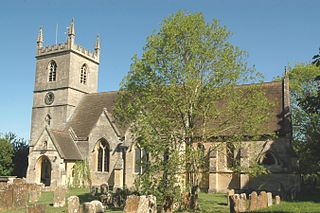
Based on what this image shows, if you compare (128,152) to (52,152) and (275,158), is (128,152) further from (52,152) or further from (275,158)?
(275,158)

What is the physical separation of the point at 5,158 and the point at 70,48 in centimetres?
1444

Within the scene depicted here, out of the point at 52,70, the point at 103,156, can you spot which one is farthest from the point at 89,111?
the point at 52,70

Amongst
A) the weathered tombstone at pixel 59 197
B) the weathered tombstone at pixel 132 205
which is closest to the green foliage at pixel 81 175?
the weathered tombstone at pixel 59 197

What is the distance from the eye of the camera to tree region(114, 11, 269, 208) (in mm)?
17359

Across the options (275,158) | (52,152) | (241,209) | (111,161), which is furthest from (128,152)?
(241,209)

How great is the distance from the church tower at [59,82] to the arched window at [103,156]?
6.25 m

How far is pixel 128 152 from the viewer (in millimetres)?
31531

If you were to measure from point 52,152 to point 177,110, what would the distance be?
726 inches

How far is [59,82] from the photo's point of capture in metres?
39.1

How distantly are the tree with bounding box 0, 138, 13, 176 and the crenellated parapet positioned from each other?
11422 mm

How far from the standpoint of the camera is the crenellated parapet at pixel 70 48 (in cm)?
3925

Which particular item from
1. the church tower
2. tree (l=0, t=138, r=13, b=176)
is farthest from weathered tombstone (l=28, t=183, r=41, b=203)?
tree (l=0, t=138, r=13, b=176)

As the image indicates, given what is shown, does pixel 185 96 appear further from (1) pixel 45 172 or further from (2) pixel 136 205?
(1) pixel 45 172

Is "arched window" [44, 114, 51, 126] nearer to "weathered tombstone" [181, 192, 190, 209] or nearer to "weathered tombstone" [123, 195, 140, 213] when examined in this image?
"weathered tombstone" [181, 192, 190, 209]
